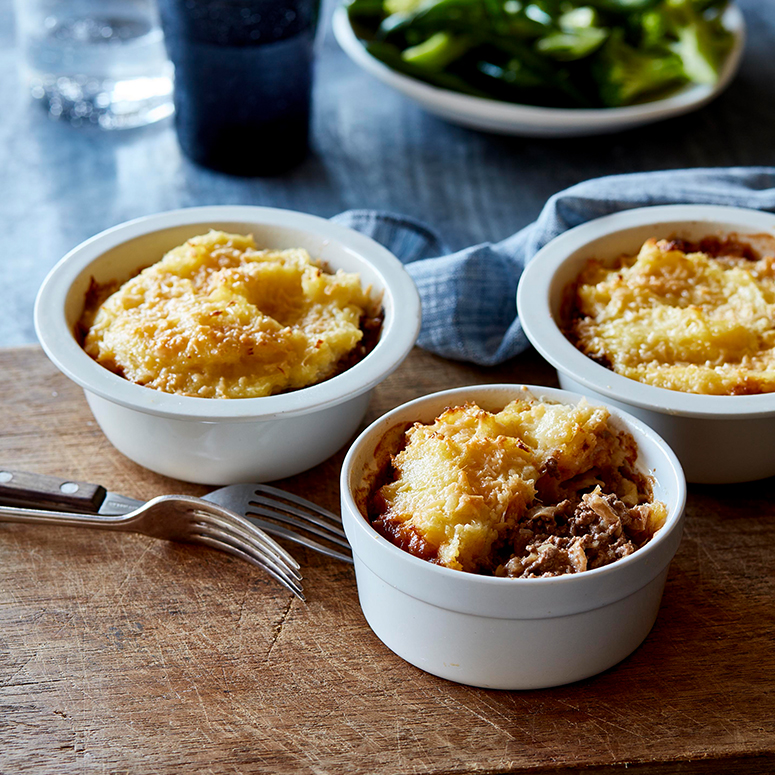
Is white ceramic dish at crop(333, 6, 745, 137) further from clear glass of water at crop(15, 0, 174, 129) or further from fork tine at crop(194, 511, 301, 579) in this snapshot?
fork tine at crop(194, 511, 301, 579)

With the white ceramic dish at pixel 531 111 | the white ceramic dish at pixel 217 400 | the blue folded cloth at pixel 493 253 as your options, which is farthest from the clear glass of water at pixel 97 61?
the white ceramic dish at pixel 217 400

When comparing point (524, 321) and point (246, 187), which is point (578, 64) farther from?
point (524, 321)

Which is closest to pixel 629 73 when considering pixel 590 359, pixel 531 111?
pixel 531 111

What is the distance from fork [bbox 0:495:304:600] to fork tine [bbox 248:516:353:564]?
0.24 ft

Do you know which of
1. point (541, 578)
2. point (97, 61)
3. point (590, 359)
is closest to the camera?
point (541, 578)

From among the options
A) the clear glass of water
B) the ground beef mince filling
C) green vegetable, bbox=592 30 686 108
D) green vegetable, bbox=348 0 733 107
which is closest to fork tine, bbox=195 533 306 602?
the ground beef mince filling

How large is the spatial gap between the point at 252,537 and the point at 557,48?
3140mm

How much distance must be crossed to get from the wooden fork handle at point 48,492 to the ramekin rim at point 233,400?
26 cm

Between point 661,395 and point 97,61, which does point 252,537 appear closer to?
point 661,395

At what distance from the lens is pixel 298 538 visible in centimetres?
231

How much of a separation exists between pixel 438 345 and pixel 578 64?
7.45ft

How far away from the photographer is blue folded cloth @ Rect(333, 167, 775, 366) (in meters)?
2.92

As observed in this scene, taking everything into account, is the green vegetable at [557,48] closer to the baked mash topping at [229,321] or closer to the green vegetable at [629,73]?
the green vegetable at [629,73]

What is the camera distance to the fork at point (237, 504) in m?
2.31
